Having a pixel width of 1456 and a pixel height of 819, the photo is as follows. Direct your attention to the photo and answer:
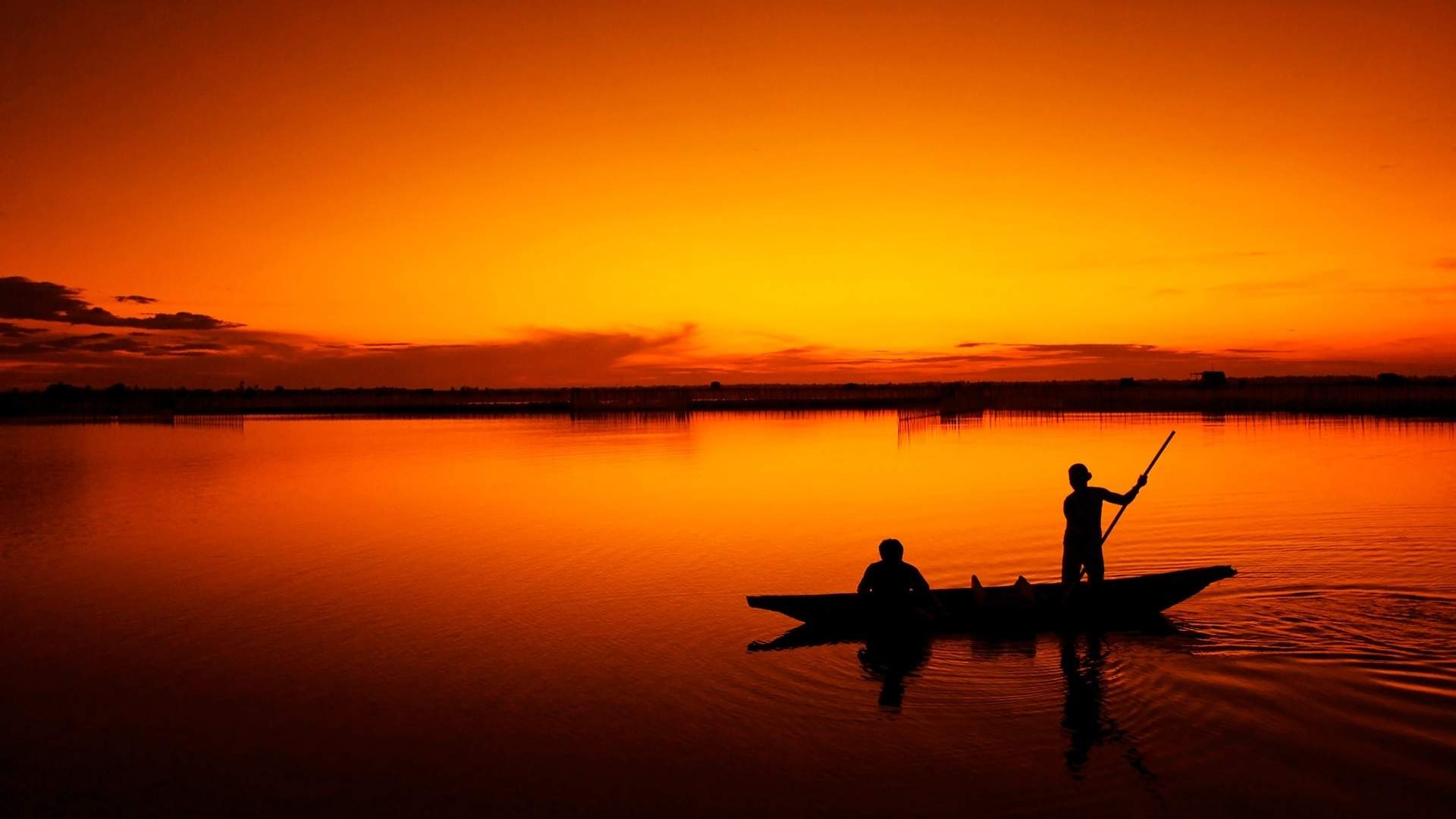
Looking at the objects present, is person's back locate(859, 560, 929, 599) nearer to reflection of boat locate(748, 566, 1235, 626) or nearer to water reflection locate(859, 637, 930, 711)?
reflection of boat locate(748, 566, 1235, 626)

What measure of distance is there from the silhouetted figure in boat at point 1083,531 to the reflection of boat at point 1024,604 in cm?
25

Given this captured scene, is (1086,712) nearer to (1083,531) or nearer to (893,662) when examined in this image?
(893,662)

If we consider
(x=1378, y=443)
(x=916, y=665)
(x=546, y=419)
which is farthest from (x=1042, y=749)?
(x=546, y=419)

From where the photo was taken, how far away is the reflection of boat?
10.7 m

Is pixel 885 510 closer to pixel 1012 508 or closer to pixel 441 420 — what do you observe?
pixel 1012 508

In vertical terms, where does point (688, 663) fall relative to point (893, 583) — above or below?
below

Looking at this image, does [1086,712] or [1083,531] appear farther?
[1083,531]

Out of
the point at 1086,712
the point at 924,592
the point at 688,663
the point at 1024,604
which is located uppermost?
the point at 924,592

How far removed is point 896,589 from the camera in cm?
1056

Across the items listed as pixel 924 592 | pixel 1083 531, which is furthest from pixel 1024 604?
pixel 1083 531

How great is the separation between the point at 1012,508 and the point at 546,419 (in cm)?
5392

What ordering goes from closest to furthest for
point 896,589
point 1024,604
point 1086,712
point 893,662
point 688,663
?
point 1086,712, point 893,662, point 688,663, point 896,589, point 1024,604

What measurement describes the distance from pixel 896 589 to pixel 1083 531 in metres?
2.48

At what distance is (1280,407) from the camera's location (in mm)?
68750
